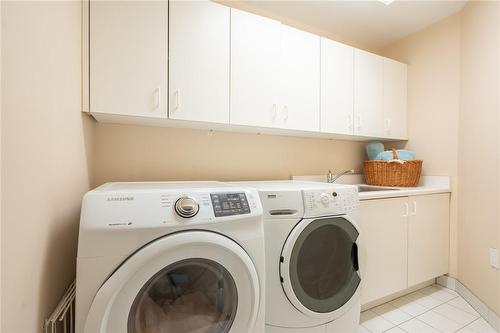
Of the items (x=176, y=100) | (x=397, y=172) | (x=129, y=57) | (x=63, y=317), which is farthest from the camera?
(x=397, y=172)

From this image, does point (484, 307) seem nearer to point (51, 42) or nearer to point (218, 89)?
point (218, 89)

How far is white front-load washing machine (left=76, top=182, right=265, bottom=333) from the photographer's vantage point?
2.61 ft

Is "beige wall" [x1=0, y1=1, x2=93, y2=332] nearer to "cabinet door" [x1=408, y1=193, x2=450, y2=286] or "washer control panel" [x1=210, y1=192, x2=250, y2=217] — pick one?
"washer control panel" [x1=210, y1=192, x2=250, y2=217]

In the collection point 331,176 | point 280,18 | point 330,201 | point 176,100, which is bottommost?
point 330,201

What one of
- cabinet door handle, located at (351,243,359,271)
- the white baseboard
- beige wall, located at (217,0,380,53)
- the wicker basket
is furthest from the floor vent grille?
the white baseboard

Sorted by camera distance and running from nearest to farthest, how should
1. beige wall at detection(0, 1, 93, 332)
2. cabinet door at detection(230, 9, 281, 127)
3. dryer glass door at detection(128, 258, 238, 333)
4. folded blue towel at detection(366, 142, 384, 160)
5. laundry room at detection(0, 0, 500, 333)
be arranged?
beige wall at detection(0, 1, 93, 332), laundry room at detection(0, 0, 500, 333), dryer glass door at detection(128, 258, 238, 333), cabinet door at detection(230, 9, 281, 127), folded blue towel at detection(366, 142, 384, 160)

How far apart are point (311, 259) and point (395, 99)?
5.99ft

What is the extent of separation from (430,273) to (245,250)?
1894mm

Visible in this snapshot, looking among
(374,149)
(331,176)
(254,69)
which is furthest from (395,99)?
(254,69)

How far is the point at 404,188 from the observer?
2.07m

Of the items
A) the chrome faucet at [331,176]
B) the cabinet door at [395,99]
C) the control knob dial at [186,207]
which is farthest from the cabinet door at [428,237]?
the control knob dial at [186,207]

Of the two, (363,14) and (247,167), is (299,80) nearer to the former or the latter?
(247,167)

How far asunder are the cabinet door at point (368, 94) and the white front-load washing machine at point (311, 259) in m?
0.92

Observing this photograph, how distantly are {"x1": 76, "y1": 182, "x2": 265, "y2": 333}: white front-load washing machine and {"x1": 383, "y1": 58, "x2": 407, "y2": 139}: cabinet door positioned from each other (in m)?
1.80
